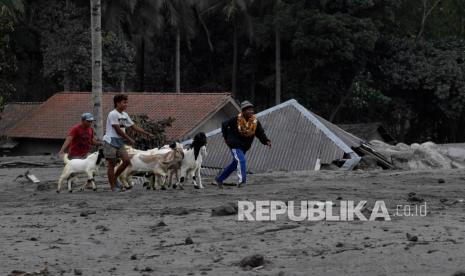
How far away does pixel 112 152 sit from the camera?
14500 millimetres

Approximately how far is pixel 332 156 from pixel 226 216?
34.3 feet

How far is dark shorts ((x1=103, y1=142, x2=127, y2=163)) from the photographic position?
47.5 ft

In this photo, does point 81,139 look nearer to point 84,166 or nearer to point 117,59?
point 84,166

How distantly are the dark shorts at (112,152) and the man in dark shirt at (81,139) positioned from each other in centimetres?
83

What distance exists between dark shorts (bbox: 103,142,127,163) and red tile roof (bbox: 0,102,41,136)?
26025mm

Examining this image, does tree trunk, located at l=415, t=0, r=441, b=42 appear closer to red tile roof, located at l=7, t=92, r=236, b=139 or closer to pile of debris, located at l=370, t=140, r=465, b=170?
red tile roof, located at l=7, t=92, r=236, b=139

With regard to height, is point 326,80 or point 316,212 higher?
point 326,80

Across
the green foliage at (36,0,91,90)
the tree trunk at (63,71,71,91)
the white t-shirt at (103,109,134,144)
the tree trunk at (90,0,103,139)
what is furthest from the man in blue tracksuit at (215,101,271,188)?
the tree trunk at (63,71,71,91)

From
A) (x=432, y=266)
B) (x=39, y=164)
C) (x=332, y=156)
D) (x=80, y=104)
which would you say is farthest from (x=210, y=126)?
(x=432, y=266)

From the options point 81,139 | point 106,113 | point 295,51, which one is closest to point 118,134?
point 81,139

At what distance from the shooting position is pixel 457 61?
4556cm

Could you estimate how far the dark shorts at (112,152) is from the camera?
1447 cm

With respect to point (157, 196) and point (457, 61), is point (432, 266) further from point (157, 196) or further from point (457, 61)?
point (457, 61)

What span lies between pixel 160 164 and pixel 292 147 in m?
7.26
